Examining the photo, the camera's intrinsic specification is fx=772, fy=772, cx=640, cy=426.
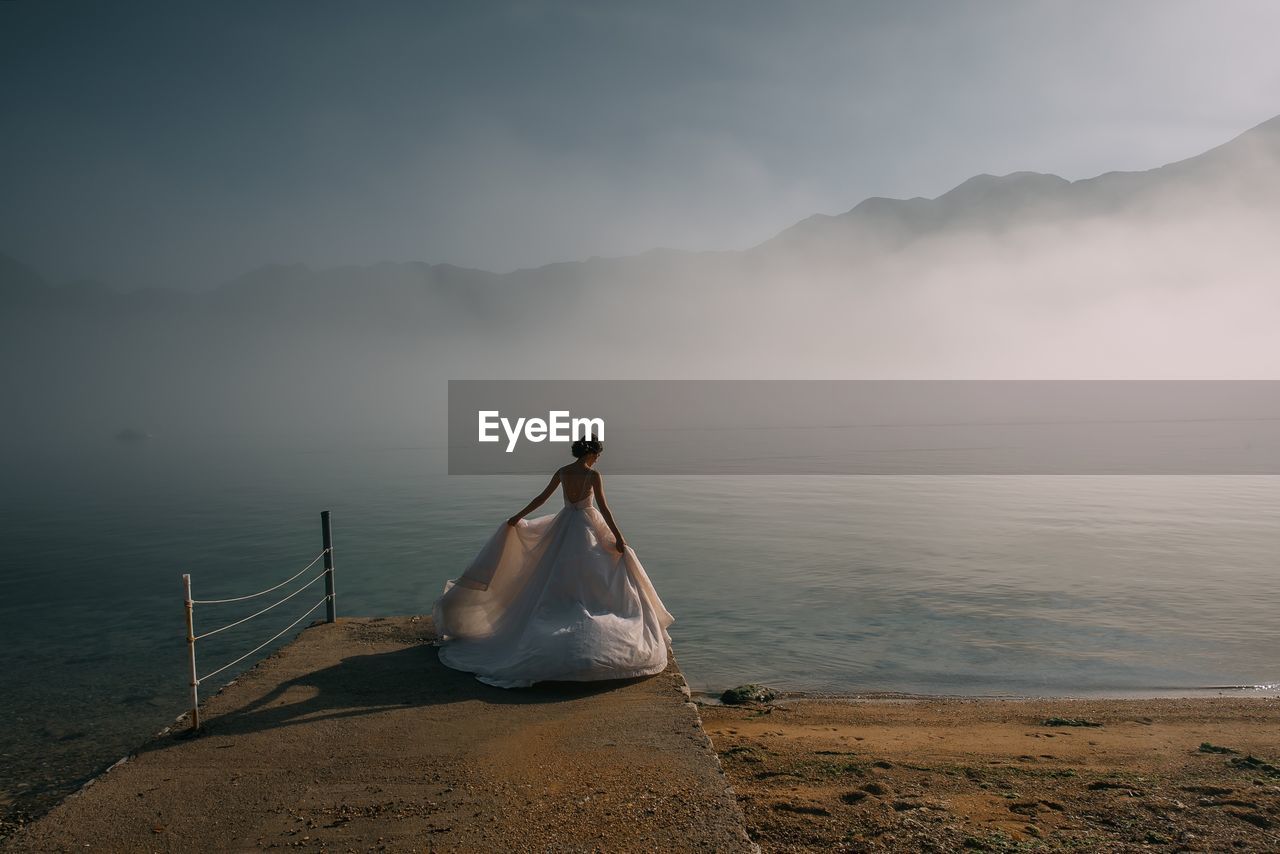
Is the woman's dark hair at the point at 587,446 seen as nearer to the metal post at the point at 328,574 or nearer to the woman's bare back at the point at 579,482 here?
the woman's bare back at the point at 579,482

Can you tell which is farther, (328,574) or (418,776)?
(328,574)

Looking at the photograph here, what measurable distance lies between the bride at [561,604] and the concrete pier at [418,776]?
0.27m

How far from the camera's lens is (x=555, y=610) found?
8.37m

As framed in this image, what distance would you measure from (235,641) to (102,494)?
122 feet

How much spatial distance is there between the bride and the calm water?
4.39 meters

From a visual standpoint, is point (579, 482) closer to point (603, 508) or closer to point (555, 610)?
point (603, 508)

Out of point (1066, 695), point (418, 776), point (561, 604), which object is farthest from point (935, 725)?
point (418, 776)

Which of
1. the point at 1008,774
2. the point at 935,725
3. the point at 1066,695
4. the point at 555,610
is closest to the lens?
the point at 1008,774

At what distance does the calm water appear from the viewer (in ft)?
40.5

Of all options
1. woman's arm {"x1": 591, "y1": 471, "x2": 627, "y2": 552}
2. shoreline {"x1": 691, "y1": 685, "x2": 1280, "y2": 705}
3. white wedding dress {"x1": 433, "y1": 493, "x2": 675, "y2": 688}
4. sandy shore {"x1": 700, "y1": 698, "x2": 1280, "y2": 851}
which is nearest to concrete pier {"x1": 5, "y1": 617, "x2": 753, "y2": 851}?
white wedding dress {"x1": 433, "y1": 493, "x2": 675, "y2": 688}

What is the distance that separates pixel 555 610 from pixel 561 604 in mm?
94

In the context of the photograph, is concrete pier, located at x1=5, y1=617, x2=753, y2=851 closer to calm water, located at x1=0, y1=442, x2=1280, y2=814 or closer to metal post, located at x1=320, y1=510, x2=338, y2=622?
metal post, located at x1=320, y1=510, x2=338, y2=622

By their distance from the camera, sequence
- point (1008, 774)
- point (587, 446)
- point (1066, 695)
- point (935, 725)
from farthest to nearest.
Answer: point (1066, 695), point (935, 725), point (587, 446), point (1008, 774)

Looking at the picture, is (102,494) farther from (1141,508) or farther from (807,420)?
(807,420)
